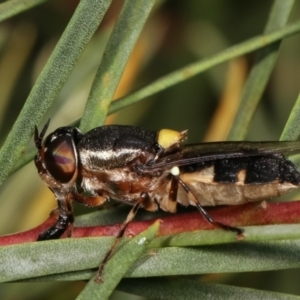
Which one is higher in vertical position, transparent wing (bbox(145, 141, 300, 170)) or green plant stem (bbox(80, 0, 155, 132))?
transparent wing (bbox(145, 141, 300, 170))

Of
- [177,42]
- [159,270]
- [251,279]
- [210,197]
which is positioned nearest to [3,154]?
[159,270]

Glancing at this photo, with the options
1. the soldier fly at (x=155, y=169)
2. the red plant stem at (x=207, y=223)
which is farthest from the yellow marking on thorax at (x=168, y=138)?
the red plant stem at (x=207, y=223)

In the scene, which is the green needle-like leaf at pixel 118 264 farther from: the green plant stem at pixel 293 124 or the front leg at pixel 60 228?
the green plant stem at pixel 293 124

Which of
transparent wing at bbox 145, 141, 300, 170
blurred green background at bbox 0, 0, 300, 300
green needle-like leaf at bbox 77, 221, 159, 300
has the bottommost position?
green needle-like leaf at bbox 77, 221, 159, 300

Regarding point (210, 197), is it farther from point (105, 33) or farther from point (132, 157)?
point (105, 33)

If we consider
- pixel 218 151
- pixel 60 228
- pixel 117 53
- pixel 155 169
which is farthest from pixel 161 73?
pixel 60 228

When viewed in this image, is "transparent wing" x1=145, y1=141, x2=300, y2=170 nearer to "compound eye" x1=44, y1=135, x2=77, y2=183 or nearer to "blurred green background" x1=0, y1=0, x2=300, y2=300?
"compound eye" x1=44, y1=135, x2=77, y2=183

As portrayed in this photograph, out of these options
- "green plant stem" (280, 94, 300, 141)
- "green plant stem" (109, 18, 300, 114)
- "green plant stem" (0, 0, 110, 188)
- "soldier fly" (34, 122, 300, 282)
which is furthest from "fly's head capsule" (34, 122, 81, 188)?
"green plant stem" (280, 94, 300, 141)

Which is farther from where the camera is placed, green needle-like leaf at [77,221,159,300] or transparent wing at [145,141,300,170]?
transparent wing at [145,141,300,170]

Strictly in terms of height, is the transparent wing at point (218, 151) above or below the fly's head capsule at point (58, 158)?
above
